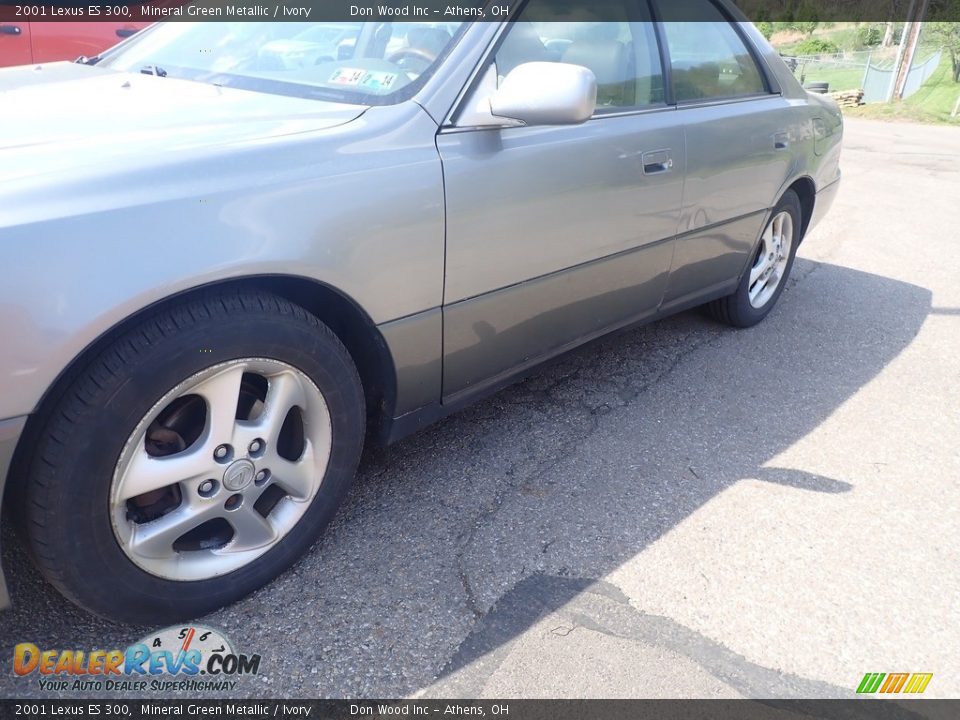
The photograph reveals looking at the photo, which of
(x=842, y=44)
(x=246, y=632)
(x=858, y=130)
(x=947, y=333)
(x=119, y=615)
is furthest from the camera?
(x=842, y=44)

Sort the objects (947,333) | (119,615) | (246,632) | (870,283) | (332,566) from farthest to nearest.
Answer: (870,283) < (947,333) < (332,566) < (246,632) < (119,615)

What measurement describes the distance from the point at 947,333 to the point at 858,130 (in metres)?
12.1

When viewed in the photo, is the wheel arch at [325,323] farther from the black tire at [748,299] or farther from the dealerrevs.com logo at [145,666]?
the black tire at [748,299]

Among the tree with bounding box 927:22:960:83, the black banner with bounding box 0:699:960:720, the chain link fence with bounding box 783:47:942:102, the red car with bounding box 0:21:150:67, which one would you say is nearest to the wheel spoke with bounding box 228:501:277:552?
the black banner with bounding box 0:699:960:720

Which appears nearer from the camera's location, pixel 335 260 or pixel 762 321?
pixel 335 260

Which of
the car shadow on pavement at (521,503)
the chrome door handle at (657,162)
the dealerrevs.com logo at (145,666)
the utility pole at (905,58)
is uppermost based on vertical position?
the chrome door handle at (657,162)

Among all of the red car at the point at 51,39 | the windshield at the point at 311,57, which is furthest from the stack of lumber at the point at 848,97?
the windshield at the point at 311,57

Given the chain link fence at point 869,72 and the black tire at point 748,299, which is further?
the chain link fence at point 869,72

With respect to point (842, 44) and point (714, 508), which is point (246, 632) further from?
point (842, 44)

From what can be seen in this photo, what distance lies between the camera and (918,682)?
1.99m

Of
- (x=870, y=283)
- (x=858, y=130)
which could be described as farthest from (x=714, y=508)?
(x=858, y=130)

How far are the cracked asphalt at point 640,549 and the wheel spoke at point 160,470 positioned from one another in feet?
1.38

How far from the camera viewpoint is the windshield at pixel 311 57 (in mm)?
2285

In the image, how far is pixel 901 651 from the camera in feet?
6.80
